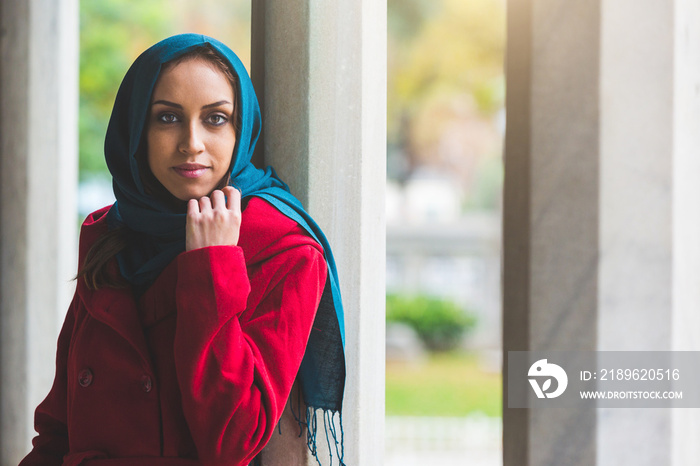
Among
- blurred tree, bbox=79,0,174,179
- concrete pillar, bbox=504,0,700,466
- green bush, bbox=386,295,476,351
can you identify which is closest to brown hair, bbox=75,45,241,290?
concrete pillar, bbox=504,0,700,466

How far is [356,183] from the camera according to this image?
1645 millimetres

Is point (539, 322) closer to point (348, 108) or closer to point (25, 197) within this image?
point (348, 108)

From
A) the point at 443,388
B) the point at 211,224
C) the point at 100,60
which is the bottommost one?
the point at 443,388

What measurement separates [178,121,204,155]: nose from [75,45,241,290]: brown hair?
3.5 inches

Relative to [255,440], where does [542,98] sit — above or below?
above

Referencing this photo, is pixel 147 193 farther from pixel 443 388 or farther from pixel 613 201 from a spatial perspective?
pixel 443 388

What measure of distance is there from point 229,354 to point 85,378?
0.35m

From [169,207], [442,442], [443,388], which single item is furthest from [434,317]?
[169,207]

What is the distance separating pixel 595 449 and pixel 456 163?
17582 millimetres

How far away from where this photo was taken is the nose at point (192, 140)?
1281 millimetres

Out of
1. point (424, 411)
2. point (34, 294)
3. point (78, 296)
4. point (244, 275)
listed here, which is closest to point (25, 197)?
point (34, 294)

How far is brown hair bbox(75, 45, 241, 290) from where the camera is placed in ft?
4.33

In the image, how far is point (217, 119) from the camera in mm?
1329

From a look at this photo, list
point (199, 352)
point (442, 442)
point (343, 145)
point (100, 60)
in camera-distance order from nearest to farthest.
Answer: point (199, 352) < point (343, 145) < point (442, 442) < point (100, 60)
